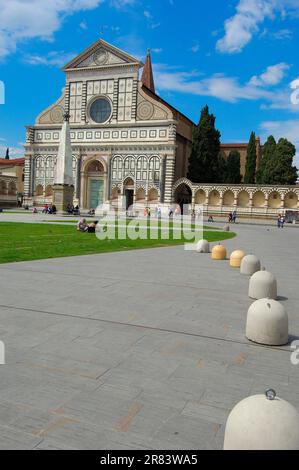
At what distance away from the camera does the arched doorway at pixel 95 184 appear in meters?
55.7

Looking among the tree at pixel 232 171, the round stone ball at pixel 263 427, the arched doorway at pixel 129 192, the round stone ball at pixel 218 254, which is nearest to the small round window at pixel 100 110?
the arched doorway at pixel 129 192

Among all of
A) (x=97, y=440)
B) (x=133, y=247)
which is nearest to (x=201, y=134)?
(x=133, y=247)

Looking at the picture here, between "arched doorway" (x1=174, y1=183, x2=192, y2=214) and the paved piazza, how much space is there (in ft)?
145

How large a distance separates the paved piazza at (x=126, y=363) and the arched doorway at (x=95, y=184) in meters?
47.3

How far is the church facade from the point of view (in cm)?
5175

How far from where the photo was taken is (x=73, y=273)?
9867mm

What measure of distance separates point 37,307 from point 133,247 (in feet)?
32.4

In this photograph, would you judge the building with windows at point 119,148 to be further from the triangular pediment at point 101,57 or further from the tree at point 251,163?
the tree at point 251,163

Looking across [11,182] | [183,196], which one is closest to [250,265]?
[183,196]

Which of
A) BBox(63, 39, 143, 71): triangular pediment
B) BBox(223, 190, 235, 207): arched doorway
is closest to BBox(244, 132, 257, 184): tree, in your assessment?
BBox(223, 190, 235, 207): arched doorway

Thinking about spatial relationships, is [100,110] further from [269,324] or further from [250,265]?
[269,324]

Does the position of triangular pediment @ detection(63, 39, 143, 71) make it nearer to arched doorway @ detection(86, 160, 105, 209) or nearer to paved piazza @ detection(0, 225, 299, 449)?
arched doorway @ detection(86, 160, 105, 209)
